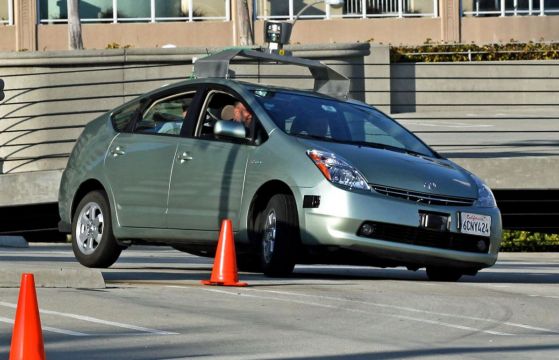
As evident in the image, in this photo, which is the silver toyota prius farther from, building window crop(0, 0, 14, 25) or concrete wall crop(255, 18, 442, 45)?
building window crop(0, 0, 14, 25)

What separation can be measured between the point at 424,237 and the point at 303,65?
269 cm

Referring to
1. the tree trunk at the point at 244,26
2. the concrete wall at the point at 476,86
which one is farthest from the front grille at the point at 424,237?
the tree trunk at the point at 244,26

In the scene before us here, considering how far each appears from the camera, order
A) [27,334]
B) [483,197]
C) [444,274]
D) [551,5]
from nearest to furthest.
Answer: [27,334], [483,197], [444,274], [551,5]

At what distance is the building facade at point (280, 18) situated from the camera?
46.9m

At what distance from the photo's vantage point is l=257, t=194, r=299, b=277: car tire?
11398 mm

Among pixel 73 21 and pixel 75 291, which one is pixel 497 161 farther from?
pixel 73 21

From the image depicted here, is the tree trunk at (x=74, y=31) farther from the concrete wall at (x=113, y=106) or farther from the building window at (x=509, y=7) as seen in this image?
the building window at (x=509, y=7)

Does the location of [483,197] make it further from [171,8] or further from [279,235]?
[171,8]

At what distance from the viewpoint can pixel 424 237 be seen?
1156cm

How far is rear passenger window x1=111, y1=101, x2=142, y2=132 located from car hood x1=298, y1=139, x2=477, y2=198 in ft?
6.29

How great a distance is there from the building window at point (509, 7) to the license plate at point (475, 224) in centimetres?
3639

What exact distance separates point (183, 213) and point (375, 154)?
5.35 ft

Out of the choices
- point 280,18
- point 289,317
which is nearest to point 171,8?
point 280,18

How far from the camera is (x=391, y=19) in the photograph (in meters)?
47.4
